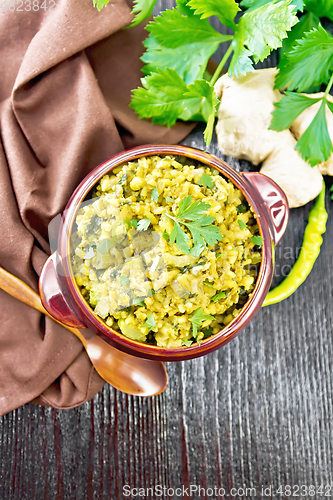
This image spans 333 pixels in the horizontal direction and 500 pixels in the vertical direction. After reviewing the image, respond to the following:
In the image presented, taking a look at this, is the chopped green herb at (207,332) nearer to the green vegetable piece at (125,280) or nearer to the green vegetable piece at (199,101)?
the green vegetable piece at (125,280)

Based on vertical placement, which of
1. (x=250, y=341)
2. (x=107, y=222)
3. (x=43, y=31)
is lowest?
(x=250, y=341)

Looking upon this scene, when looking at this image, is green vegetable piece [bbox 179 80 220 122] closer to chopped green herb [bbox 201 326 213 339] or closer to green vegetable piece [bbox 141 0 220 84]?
green vegetable piece [bbox 141 0 220 84]

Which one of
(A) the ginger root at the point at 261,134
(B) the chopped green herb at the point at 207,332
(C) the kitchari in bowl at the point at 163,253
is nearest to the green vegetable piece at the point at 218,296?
(C) the kitchari in bowl at the point at 163,253

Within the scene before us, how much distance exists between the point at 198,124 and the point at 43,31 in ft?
2.14

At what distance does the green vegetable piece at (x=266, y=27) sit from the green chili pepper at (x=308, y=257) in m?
0.58

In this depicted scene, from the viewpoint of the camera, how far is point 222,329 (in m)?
1.14

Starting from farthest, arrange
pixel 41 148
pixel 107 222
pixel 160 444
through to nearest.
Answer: pixel 160 444
pixel 41 148
pixel 107 222

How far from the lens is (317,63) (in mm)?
1352

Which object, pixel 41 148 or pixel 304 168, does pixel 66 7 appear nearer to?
pixel 41 148

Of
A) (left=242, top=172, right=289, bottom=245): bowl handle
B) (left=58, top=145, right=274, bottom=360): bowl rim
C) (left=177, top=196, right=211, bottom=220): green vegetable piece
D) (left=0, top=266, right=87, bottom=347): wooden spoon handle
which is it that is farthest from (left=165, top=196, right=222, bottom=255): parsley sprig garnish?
(left=0, top=266, right=87, bottom=347): wooden spoon handle

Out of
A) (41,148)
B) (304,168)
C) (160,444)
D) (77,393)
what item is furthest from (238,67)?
(160,444)

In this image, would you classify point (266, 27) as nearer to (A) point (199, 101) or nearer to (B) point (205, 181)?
(A) point (199, 101)

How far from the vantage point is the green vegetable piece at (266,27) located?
1182 mm

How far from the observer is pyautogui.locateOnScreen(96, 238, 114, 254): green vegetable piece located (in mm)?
1060
